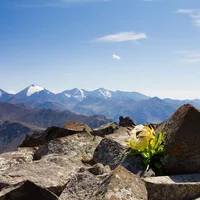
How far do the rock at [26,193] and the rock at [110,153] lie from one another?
2213 mm

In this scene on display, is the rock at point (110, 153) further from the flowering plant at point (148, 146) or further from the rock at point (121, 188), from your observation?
the rock at point (121, 188)

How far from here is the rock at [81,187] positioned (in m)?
6.27

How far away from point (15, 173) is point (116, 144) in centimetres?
278

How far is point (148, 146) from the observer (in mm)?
7836

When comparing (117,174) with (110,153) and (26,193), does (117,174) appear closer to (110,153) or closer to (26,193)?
(26,193)

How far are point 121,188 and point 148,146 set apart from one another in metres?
2.49

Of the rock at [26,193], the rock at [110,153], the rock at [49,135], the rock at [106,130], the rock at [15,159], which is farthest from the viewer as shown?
the rock at [106,130]

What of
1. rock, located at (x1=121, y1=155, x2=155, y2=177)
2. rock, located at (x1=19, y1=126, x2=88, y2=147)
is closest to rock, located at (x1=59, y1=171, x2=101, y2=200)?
rock, located at (x1=121, y1=155, x2=155, y2=177)

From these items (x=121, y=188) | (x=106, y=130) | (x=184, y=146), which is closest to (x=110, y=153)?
(x=184, y=146)

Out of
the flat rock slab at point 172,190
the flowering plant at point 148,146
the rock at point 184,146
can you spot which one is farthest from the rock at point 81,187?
the rock at point 184,146

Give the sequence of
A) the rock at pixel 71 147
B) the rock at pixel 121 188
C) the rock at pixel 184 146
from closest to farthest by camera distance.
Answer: the rock at pixel 121 188, the rock at pixel 184 146, the rock at pixel 71 147

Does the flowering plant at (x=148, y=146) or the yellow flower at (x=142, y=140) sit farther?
the yellow flower at (x=142, y=140)

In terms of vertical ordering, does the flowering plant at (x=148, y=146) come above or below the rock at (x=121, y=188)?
above

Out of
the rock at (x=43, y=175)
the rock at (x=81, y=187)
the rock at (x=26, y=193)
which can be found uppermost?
the rock at (x=81, y=187)
